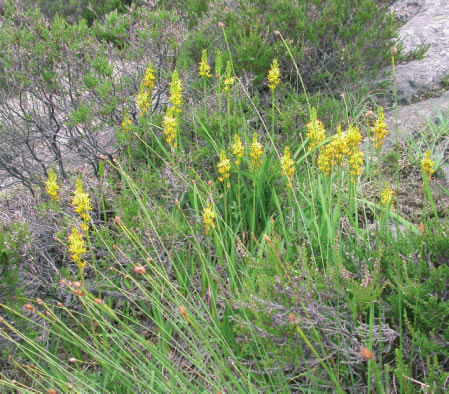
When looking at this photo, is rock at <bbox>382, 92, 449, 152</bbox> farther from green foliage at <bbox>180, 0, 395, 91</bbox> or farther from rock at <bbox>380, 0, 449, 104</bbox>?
green foliage at <bbox>180, 0, 395, 91</bbox>

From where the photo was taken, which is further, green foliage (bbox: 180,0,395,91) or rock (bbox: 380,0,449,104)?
rock (bbox: 380,0,449,104)

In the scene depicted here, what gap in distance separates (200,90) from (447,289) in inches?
111

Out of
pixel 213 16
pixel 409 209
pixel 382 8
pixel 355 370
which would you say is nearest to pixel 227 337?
pixel 355 370

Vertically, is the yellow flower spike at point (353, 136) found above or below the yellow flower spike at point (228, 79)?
below

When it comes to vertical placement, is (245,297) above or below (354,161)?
below

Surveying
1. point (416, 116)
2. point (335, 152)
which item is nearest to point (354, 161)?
point (335, 152)

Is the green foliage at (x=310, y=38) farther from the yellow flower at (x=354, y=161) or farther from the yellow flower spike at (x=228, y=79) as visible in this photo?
the yellow flower at (x=354, y=161)

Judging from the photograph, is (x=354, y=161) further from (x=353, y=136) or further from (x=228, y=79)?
(x=228, y=79)

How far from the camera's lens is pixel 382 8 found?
4461 millimetres

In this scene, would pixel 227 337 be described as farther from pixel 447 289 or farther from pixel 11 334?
pixel 11 334

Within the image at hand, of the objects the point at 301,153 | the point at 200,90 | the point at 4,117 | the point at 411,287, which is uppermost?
the point at 4,117

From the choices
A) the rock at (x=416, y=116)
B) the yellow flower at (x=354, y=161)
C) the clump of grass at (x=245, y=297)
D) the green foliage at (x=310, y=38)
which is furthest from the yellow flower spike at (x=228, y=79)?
the rock at (x=416, y=116)

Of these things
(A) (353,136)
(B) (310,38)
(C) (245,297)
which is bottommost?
(C) (245,297)

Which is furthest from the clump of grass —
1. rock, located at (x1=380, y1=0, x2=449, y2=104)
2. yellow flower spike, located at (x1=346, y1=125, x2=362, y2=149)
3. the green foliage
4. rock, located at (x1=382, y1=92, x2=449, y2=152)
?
rock, located at (x1=380, y1=0, x2=449, y2=104)
